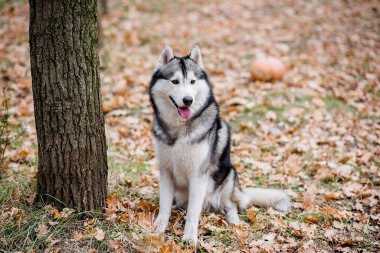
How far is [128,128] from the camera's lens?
5.94 m

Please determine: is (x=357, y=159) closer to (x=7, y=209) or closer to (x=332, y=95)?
(x=332, y=95)

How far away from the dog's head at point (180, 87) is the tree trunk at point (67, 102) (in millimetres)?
642

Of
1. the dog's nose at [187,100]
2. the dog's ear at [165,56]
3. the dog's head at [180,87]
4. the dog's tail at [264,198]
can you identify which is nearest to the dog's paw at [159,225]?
the dog's tail at [264,198]

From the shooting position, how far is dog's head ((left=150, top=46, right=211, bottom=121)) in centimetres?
341

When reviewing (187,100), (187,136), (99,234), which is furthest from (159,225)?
(187,100)

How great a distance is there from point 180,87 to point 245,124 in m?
2.85

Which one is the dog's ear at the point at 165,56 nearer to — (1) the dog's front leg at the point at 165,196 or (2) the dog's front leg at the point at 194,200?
(1) the dog's front leg at the point at 165,196

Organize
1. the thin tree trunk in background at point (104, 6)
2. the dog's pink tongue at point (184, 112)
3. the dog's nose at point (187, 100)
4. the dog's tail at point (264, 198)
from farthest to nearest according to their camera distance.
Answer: the thin tree trunk in background at point (104, 6) < the dog's tail at point (264, 198) < the dog's pink tongue at point (184, 112) < the dog's nose at point (187, 100)

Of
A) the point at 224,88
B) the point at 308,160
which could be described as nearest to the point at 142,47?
Answer: the point at 224,88

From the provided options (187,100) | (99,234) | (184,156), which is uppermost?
(187,100)

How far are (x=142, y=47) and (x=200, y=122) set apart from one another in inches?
235

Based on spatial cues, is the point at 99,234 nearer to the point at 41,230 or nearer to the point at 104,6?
the point at 41,230

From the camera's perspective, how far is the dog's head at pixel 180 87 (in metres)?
3.41

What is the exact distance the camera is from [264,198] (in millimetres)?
4121
